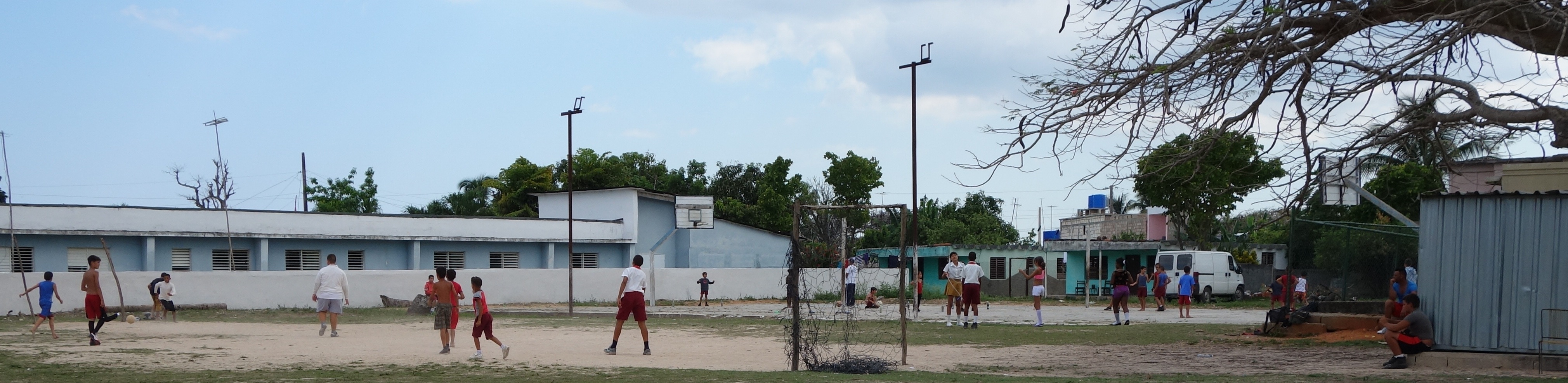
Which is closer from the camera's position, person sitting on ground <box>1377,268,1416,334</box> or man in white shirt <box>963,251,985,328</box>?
person sitting on ground <box>1377,268,1416,334</box>

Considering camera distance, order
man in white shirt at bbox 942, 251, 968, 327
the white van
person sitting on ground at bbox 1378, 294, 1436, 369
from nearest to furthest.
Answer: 1. person sitting on ground at bbox 1378, 294, 1436, 369
2. man in white shirt at bbox 942, 251, 968, 327
3. the white van

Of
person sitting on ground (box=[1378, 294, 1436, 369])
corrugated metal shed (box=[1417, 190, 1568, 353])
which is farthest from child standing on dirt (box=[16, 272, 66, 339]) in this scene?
corrugated metal shed (box=[1417, 190, 1568, 353])

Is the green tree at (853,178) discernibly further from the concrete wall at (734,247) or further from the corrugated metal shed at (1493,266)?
the corrugated metal shed at (1493,266)

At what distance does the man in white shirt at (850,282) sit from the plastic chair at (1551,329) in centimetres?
698

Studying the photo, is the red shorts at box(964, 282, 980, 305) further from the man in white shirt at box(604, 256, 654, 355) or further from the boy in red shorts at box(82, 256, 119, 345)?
the boy in red shorts at box(82, 256, 119, 345)

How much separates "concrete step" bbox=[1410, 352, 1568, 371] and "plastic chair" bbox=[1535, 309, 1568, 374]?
A: 0.06 m

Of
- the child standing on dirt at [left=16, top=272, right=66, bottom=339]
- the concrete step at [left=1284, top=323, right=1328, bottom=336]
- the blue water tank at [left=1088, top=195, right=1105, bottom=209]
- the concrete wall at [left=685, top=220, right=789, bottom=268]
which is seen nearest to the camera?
the child standing on dirt at [left=16, top=272, right=66, bottom=339]

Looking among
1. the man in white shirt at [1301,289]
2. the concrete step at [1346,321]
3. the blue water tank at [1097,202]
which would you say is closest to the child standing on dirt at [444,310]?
the concrete step at [1346,321]

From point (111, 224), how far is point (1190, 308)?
96.8 ft

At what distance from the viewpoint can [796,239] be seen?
35.8 feet

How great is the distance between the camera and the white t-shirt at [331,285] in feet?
59.2

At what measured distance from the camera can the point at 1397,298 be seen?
48.1 ft

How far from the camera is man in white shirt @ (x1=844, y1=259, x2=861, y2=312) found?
15520mm

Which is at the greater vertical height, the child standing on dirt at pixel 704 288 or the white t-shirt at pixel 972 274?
the white t-shirt at pixel 972 274
